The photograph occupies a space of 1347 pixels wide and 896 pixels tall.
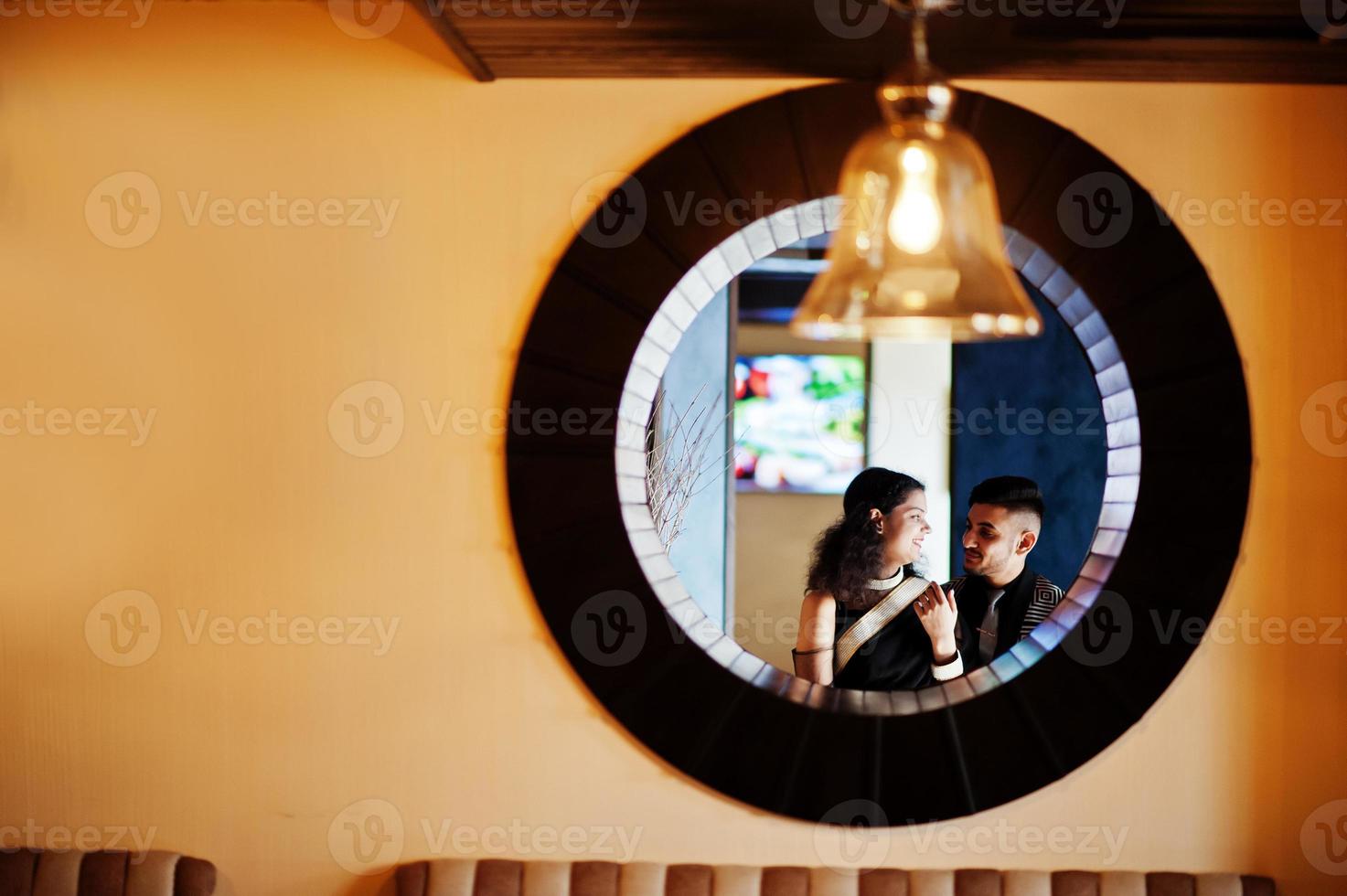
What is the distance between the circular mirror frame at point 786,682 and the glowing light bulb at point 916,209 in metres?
0.92

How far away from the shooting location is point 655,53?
6.69 feet

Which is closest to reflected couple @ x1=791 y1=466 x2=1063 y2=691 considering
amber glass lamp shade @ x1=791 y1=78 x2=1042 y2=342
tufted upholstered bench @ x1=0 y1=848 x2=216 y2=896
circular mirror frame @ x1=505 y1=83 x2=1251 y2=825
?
circular mirror frame @ x1=505 y1=83 x2=1251 y2=825

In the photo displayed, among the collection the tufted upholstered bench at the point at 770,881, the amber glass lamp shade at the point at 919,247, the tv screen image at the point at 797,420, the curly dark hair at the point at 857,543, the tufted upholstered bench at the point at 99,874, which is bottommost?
the tufted upholstered bench at the point at 99,874

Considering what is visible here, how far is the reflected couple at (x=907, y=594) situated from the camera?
9.59ft

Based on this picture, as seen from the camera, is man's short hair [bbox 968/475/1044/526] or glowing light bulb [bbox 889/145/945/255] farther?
man's short hair [bbox 968/475/1044/526]

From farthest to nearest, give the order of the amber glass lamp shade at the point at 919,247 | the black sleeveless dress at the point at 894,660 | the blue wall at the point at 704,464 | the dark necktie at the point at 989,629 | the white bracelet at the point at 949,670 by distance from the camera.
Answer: the blue wall at the point at 704,464, the dark necktie at the point at 989,629, the black sleeveless dress at the point at 894,660, the white bracelet at the point at 949,670, the amber glass lamp shade at the point at 919,247

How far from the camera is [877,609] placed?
2.99 m

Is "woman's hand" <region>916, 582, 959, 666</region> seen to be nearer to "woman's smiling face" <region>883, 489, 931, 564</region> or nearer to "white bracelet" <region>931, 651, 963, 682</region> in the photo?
"white bracelet" <region>931, 651, 963, 682</region>

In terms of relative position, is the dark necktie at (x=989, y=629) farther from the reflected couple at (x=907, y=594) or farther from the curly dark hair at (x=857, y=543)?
the curly dark hair at (x=857, y=543)

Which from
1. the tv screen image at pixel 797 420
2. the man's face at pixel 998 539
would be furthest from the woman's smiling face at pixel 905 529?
the tv screen image at pixel 797 420

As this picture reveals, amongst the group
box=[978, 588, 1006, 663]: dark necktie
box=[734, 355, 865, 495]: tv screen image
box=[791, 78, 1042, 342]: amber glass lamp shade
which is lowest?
box=[978, 588, 1006, 663]: dark necktie

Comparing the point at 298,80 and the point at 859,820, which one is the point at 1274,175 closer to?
the point at 859,820

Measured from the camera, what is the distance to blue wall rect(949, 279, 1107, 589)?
4496mm

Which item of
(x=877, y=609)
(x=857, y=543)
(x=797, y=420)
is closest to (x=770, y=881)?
(x=877, y=609)
